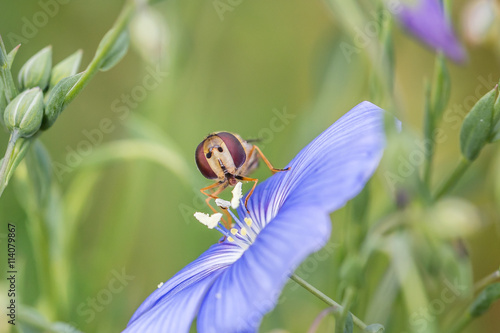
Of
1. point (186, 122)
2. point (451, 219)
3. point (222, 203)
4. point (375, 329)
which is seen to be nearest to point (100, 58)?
point (222, 203)

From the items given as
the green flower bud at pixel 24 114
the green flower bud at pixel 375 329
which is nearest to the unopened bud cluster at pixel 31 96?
the green flower bud at pixel 24 114

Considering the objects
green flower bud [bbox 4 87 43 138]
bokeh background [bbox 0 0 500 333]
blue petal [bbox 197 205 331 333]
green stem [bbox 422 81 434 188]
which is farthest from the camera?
bokeh background [bbox 0 0 500 333]

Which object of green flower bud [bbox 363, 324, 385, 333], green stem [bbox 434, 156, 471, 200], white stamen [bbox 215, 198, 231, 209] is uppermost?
white stamen [bbox 215, 198, 231, 209]

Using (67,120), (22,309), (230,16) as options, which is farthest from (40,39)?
(22,309)

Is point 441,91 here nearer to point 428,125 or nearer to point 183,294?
point 428,125

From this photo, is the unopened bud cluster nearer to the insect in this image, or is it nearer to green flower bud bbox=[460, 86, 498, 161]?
the insect

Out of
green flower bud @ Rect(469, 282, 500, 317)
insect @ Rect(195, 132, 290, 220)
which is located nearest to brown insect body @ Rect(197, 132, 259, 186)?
insect @ Rect(195, 132, 290, 220)

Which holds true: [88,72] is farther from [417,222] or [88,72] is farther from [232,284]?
[417,222]

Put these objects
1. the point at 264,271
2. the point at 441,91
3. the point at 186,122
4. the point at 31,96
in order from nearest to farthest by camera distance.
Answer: the point at 264,271
the point at 31,96
the point at 441,91
the point at 186,122
